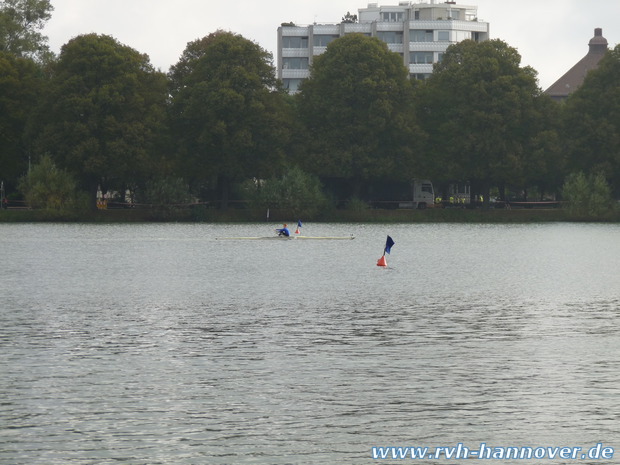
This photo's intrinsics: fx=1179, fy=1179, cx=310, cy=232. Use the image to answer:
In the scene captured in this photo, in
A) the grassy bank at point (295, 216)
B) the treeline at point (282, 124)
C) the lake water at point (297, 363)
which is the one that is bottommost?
the lake water at point (297, 363)

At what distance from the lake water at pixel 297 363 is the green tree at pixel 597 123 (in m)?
85.7

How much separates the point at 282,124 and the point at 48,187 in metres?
30.8

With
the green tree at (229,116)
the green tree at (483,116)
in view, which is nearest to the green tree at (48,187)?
the green tree at (229,116)

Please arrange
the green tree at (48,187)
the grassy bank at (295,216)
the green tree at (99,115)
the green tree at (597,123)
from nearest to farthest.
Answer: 1. the green tree at (48,187)
2. the green tree at (99,115)
3. the grassy bank at (295,216)
4. the green tree at (597,123)

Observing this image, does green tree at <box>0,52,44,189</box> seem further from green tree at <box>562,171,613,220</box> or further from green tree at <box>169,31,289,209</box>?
green tree at <box>562,171,613,220</box>

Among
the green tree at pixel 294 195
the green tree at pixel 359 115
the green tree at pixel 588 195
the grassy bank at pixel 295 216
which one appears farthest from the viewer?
the green tree at pixel 359 115

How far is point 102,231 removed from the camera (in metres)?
120

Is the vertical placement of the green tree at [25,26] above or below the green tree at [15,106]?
above

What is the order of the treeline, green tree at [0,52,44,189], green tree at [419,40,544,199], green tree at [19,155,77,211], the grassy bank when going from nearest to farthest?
1. green tree at [19,155,77,211]
2. the treeline
3. the grassy bank
4. green tree at [0,52,44,189]
5. green tree at [419,40,544,199]

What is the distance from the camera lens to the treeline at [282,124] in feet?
450

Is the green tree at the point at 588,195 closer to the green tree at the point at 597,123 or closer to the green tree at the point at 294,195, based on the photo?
the green tree at the point at 597,123

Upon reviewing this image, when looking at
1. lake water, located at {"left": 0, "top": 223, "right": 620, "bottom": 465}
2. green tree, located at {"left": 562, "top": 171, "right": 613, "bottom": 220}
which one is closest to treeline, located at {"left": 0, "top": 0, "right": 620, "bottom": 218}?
green tree, located at {"left": 562, "top": 171, "right": 613, "bottom": 220}

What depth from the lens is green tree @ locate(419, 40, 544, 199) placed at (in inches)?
5733

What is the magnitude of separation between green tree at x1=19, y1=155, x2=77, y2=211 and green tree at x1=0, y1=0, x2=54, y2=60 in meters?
31.1
